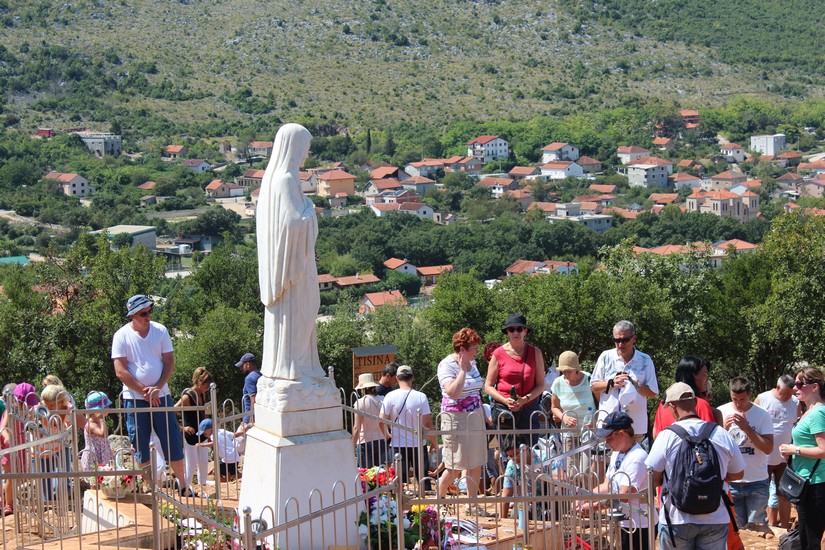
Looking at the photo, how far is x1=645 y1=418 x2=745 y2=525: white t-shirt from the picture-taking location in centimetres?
627

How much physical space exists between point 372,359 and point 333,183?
10890cm

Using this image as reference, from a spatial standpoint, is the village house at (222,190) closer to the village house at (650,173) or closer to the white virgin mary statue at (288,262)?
the village house at (650,173)

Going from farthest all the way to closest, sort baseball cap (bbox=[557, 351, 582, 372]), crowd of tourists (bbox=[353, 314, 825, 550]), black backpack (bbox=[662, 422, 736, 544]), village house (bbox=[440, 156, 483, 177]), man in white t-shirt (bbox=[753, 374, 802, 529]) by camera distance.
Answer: village house (bbox=[440, 156, 483, 177]), man in white t-shirt (bbox=[753, 374, 802, 529]), baseball cap (bbox=[557, 351, 582, 372]), crowd of tourists (bbox=[353, 314, 825, 550]), black backpack (bbox=[662, 422, 736, 544])

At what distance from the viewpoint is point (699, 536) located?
6336 millimetres

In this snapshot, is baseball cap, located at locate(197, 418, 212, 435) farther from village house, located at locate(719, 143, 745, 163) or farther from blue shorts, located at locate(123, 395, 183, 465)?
village house, located at locate(719, 143, 745, 163)

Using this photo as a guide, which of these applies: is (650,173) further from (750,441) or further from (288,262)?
(288,262)

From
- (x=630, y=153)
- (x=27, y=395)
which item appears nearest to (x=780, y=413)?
(x=27, y=395)

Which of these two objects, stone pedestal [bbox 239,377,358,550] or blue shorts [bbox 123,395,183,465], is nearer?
stone pedestal [bbox 239,377,358,550]

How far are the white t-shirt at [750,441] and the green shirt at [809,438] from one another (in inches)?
34.3

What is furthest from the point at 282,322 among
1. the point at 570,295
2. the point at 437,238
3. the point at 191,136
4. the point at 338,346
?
the point at 191,136

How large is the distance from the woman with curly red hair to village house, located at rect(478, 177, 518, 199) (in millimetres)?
112581

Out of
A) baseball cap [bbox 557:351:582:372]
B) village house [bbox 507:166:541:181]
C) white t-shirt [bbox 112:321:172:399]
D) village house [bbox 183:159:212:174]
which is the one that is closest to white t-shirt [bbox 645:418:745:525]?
baseball cap [bbox 557:351:582:372]

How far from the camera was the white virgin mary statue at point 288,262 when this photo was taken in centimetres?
713

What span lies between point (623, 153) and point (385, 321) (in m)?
108
